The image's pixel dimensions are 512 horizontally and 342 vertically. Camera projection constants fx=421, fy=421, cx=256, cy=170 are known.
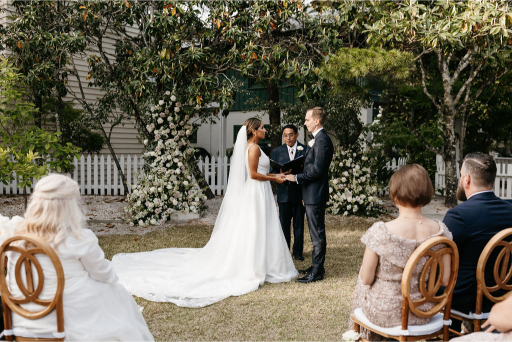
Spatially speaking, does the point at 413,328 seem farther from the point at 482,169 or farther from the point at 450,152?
the point at 450,152

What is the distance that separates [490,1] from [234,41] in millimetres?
4428

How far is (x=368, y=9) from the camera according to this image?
8547mm

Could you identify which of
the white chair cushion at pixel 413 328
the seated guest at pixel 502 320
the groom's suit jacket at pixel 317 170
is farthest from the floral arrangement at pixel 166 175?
the seated guest at pixel 502 320

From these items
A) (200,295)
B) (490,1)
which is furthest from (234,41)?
(200,295)

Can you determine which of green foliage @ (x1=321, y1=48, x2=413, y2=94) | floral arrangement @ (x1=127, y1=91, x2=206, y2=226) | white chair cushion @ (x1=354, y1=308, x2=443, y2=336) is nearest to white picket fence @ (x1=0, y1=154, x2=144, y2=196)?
floral arrangement @ (x1=127, y1=91, x2=206, y2=226)

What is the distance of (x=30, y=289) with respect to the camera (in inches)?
92.9

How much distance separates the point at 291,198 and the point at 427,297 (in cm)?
357

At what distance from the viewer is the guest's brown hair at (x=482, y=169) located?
2.81 m

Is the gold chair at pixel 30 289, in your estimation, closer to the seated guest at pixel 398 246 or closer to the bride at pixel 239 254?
the seated guest at pixel 398 246

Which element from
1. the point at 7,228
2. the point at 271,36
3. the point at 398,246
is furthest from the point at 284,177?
the point at 271,36

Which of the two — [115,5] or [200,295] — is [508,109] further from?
[200,295]

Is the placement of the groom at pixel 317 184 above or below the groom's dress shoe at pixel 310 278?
above

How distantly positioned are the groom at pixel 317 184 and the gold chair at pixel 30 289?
3.23 meters

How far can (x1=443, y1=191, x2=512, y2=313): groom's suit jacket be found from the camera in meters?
2.79
